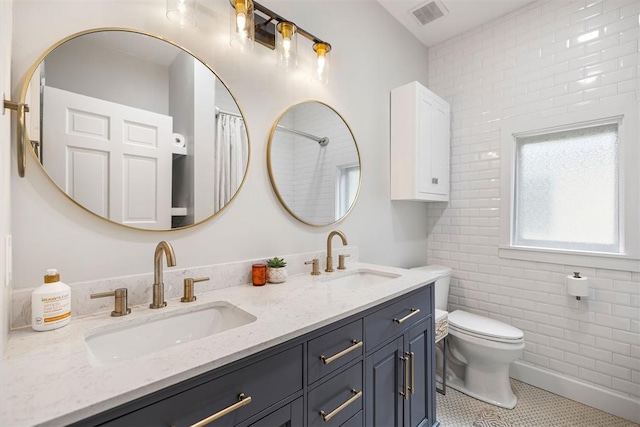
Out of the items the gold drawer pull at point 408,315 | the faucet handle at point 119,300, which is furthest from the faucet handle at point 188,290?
the gold drawer pull at point 408,315

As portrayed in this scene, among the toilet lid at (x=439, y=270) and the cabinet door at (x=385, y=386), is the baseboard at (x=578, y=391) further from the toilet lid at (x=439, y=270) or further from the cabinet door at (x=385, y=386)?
the cabinet door at (x=385, y=386)

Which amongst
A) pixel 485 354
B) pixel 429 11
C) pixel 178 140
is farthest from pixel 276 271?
A: pixel 429 11

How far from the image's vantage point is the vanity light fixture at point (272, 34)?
1.35 meters

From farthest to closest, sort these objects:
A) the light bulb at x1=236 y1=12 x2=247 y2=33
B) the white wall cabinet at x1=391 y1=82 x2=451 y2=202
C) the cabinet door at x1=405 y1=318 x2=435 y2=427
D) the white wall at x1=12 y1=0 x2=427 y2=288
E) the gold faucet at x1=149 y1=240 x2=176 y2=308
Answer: the white wall cabinet at x1=391 y1=82 x2=451 y2=202
the cabinet door at x1=405 y1=318 x2=435 y2=427
the light bulb at x1=236 y1=12 x2=247 y2=33
the gold faucet at x1=149 y1=240 x2=176 y2=308
the white wall at x1=12 y1=0 x2=427 y2=288

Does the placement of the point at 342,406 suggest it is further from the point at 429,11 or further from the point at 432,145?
the point at 429,11

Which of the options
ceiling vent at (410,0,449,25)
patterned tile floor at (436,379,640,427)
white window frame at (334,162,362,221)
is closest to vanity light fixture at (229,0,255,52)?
white window frame at (334,162,362,221)

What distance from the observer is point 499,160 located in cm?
246

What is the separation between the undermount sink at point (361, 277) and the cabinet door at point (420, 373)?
0.32 metres

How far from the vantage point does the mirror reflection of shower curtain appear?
4.51ft

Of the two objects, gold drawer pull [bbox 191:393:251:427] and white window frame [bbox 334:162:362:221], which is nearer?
gold drawer pull [bbox 191:393:251:427]

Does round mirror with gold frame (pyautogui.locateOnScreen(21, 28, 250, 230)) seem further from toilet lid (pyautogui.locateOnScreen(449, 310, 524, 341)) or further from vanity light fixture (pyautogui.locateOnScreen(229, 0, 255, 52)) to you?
toilet lid (pyautogui.locateOnScreen(449, 310, 524, 341))

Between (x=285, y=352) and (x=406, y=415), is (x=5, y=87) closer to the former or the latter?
(x=285, y=352)

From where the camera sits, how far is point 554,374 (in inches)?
85.7

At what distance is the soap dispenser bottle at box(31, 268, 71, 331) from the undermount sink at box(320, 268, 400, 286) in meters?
1.12
